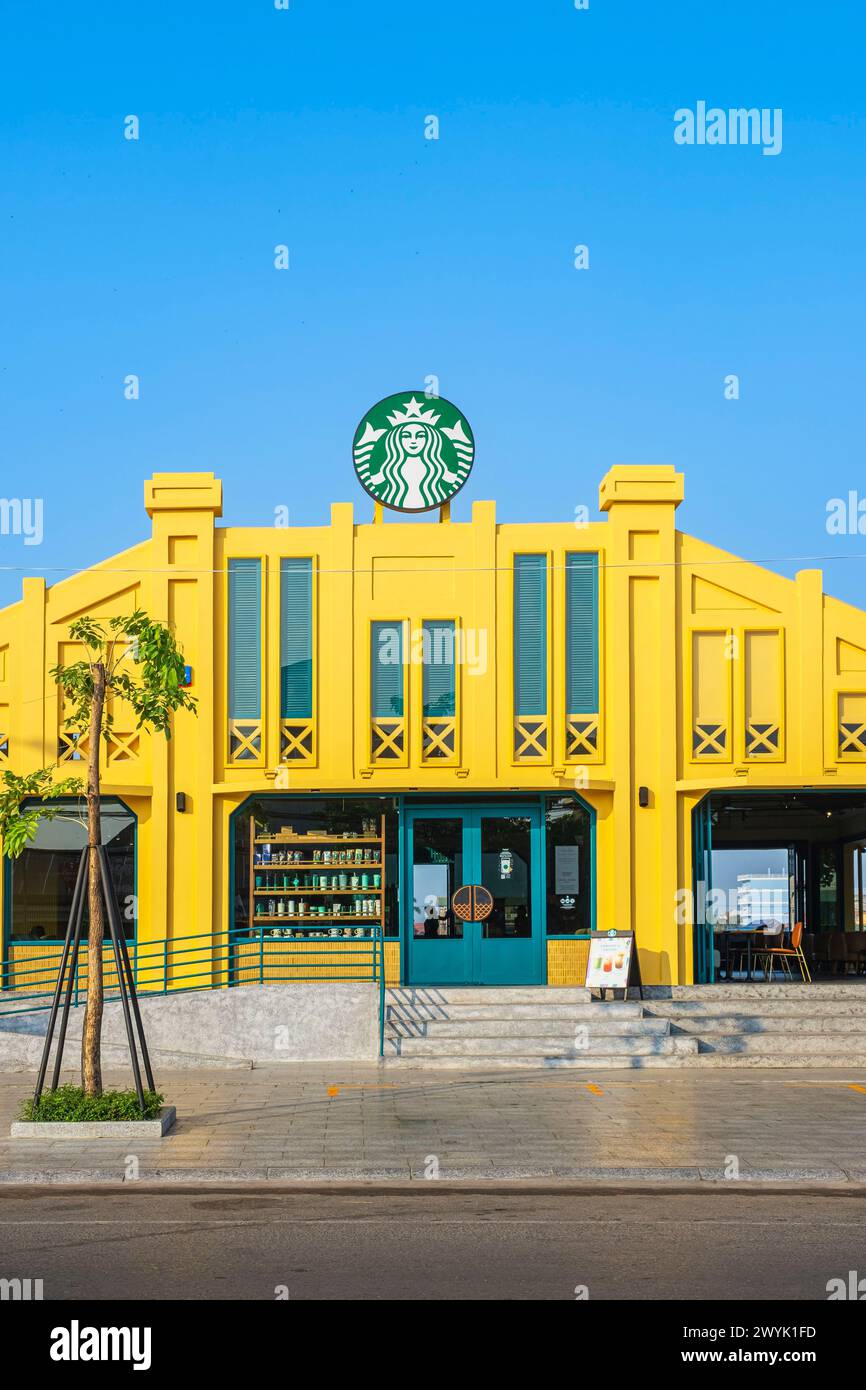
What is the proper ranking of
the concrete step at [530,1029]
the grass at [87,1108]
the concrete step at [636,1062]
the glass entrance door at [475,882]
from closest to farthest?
the grass at [87,1108]
the concrete step at [636,1062]
the concrete step at [530,1029]
the glass entrance door at [475,882]

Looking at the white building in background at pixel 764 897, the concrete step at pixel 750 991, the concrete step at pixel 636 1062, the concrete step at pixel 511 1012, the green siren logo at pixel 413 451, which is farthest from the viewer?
the white building in background at pixel 764 897

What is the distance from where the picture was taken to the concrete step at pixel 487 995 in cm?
1992

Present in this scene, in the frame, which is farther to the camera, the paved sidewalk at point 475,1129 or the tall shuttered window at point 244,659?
the tall shuttered window at point 244,659

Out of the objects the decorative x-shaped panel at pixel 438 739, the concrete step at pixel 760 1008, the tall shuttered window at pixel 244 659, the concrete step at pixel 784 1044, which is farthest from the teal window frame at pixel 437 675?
the concrete step at pixel 784 1044

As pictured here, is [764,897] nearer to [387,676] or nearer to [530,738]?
[530,738]

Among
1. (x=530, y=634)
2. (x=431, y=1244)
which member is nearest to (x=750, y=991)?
(x=530, y=634)

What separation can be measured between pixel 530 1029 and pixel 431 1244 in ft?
31.8

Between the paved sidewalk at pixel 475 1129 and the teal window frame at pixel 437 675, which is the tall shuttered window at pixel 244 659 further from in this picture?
the paved sidewalk at pixel 475 1129

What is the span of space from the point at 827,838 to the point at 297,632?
450 inches

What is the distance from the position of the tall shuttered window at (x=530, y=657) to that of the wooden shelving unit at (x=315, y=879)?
2.44 m

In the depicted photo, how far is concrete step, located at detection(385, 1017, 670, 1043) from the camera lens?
19.0 metres

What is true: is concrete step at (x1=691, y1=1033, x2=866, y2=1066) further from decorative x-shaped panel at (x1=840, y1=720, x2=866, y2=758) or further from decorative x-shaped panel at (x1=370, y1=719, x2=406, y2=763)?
decorative x-shaped panel at (x1=370, y1=719, x2=406, y2=763)

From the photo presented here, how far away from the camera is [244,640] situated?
2216 cm
